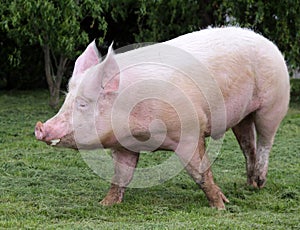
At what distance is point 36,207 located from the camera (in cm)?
454

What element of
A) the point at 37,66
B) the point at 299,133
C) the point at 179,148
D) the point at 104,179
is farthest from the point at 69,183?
the point at 37,66

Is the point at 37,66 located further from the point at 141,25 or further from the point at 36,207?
the point at 36,207

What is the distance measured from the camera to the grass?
423 centimetres

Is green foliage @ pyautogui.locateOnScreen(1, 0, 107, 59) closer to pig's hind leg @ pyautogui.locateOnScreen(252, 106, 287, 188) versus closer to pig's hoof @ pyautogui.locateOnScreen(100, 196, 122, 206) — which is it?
pig's hind leg @ pyautogui.locateOnScreen(252, 106, 287, 188)

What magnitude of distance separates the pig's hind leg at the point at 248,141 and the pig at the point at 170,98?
1.30ft

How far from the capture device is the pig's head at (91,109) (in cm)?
437

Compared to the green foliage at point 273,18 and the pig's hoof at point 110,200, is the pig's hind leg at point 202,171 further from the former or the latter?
the green foliage at point 273,18

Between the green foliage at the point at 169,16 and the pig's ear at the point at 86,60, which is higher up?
the pig's ear at the point at 86,60

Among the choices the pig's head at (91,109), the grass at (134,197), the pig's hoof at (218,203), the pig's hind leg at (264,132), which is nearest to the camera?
the grass at (134,197)

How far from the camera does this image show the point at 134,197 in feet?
16.6

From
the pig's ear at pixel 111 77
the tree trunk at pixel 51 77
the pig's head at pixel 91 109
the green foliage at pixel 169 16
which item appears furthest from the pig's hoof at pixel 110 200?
the green foliage at pixel 169 16

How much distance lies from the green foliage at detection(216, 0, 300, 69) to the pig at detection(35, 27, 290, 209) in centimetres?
558

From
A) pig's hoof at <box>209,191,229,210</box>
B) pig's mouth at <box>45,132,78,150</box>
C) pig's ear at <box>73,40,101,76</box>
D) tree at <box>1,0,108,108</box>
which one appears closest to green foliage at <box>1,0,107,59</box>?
tree at <box>1,0,108,108</box>

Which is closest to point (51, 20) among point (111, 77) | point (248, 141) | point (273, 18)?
point (273, 18)
